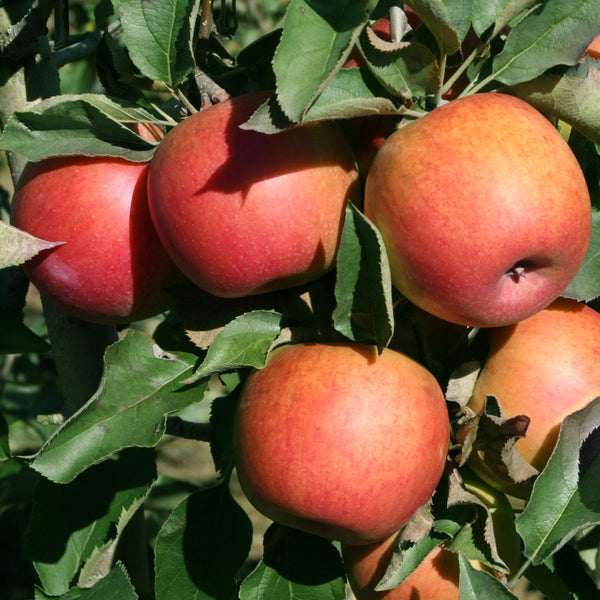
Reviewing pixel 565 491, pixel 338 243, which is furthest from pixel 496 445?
pixel 338 243

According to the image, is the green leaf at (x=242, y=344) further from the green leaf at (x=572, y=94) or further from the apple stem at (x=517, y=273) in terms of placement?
the green leaf at (x=572, y=94)

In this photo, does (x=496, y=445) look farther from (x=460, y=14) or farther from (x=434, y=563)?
(x=460, y=14)

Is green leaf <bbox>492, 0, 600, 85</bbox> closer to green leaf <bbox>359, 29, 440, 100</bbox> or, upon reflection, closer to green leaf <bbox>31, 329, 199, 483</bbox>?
green leaf <bbox>359, 29, 440, 100</bbox>

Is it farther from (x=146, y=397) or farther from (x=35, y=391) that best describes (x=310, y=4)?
(x=35, y=391)

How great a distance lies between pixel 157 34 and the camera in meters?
1.03

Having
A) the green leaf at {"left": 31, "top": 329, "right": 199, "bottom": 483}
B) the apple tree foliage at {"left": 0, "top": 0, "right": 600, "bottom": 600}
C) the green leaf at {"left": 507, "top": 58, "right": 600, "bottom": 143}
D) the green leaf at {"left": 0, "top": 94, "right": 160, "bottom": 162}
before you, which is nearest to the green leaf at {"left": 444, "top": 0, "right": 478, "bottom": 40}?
the apple tree foliage at {"left": 0, "top": 0, "right": 600, "bottom": 600}

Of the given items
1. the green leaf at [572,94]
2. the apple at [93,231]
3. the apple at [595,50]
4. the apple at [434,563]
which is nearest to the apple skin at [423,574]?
the apple at [434,563]

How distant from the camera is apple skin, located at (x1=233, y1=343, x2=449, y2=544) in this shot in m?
0.93

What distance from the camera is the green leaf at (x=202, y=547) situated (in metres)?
1.09

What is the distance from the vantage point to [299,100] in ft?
2.72

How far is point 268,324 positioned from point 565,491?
1.35ft

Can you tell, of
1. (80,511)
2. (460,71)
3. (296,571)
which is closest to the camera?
(460,71)

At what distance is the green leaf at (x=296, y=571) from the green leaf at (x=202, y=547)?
0.04 meters

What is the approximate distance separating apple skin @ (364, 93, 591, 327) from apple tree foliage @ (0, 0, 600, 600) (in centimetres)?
5
